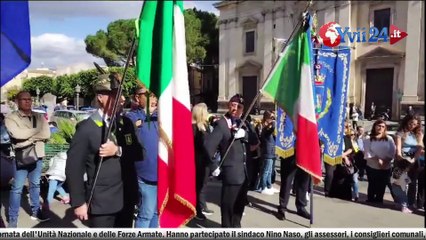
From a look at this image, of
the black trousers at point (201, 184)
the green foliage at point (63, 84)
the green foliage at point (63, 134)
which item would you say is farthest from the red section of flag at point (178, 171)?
the green foliage at point (63, 84)

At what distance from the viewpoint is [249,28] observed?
36438 mm

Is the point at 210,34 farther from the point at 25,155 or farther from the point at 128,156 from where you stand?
the point at 128,156

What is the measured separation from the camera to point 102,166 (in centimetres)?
301

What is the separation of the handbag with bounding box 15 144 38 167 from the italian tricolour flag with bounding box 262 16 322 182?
9.03 ft

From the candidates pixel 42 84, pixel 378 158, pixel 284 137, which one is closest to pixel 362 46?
pixel 378 158

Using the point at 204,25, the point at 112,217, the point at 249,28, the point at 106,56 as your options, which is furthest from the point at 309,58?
the point at 204,25

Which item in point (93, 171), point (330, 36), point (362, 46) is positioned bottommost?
point (93, 171)

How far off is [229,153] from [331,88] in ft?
7.50

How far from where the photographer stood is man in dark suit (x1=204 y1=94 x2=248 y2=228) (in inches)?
174

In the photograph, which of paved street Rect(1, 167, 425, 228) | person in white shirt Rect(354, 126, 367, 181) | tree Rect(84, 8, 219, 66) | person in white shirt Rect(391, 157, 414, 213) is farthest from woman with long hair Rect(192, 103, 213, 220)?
tree Rect(84, 8, 219, 66)

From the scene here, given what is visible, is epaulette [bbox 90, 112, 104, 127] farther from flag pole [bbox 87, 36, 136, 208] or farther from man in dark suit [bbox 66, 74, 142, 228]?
flag pole [bbox 87, 36, 136, 208]

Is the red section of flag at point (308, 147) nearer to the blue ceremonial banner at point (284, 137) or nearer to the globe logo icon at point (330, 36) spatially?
the blue ceremonial banner at point (284, 137)

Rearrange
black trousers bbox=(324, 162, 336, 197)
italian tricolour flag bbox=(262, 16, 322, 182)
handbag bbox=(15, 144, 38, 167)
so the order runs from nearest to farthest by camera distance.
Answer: italian tricolour flag bbox=(262, 16, 322, 182)
handbag bbox=(15, 144, 38, 167)
black trousers bbox=(324, 162, 336, 197)

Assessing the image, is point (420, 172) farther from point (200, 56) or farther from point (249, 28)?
point (200, 56)
